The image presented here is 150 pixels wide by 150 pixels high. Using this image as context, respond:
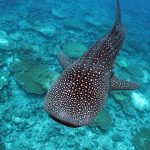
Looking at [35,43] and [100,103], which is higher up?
[100,103]

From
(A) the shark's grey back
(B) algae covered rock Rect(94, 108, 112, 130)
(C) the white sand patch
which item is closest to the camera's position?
(A) the shark's grey back

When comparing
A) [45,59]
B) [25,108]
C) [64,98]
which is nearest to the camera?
[64,98]

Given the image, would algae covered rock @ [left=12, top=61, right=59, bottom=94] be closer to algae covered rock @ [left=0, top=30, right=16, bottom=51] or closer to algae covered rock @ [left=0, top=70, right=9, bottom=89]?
algae covered rock @ [left=0, top=70, right=9, bottom=89]

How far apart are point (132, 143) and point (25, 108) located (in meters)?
4.46

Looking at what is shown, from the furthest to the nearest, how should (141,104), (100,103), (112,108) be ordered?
(141,104) < (112,108) < (100,103)

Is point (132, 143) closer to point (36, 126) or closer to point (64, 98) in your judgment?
point (36, 126)

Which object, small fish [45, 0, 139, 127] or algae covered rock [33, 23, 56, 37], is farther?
algae covered rock [33, 23, 56, 37]

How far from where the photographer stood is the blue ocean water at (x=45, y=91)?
375 inches

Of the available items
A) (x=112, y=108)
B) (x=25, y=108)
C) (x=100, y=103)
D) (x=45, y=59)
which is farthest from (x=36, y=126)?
(x=100, y=103)

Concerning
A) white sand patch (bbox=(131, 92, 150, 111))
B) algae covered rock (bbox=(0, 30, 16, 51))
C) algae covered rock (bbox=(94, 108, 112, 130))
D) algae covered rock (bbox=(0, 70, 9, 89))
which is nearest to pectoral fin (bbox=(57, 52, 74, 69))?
algae covered rock (bbox=(94, 108, 112, 130))

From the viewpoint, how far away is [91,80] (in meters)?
4.31

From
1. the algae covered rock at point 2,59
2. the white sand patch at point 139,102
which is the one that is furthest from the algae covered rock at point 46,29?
the white sand patch at point 139,102

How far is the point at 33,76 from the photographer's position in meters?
11.1

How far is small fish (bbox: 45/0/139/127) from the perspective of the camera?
12.2ft
